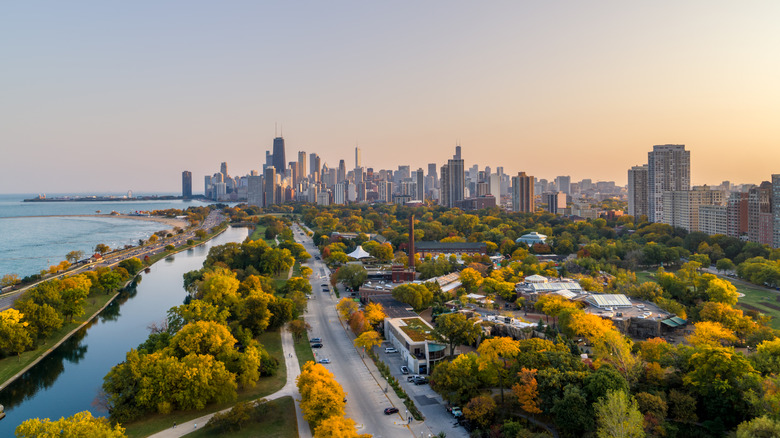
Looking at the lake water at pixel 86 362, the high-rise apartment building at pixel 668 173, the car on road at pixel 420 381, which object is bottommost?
the lake water at pixel 86 362

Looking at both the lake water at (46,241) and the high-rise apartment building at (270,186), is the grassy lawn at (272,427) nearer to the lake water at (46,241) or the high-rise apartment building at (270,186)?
the lake water at (46,241)

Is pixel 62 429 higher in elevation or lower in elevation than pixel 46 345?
higher

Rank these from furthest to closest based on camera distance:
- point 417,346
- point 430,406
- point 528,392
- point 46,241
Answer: point 46,241, point 417,346, point 430,406, point 528,392

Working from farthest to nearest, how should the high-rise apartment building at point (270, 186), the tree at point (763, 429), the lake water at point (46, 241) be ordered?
the high-rise apartment building at point (270, 186) < the lake water at point (46, 241) < the tree at point (763, 429)

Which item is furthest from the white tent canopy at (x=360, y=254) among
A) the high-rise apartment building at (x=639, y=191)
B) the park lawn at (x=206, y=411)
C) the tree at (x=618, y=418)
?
the high-rise apartment building at (x=639, y=191)

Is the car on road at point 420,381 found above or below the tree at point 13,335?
below

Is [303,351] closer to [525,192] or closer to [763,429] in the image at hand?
[763,429]

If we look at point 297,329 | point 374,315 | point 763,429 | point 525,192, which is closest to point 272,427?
point 297,329
